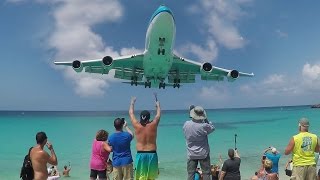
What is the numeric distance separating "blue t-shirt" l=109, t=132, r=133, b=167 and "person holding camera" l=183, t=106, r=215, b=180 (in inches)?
48.1

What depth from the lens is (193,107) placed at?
7.45m

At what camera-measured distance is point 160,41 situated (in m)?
26.9

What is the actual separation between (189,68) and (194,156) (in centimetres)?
2857

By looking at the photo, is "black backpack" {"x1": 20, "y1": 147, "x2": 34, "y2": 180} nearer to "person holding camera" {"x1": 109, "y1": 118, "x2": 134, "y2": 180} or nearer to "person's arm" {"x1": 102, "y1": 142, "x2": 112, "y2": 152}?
"person's arm" {"x1": 102, "y1": 142, "x2": 112, "y2": 152}

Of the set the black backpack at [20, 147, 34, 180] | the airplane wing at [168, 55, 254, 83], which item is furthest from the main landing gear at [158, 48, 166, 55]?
the black backpack at [20, 147, 34, 180]

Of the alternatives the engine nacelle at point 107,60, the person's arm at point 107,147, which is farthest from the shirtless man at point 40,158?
the engine nacelle at point 107,60

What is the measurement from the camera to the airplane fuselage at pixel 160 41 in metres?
26.0

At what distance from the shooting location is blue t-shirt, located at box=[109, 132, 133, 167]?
7.21 meters

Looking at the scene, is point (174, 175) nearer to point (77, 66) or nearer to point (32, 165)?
point (77, 66)

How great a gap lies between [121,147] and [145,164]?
2.48 ft

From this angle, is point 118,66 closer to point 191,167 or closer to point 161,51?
point 161,51

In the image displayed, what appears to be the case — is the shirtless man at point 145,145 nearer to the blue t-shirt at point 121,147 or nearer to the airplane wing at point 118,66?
the blue t-shirt at point 121,147

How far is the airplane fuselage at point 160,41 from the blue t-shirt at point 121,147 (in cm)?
1933

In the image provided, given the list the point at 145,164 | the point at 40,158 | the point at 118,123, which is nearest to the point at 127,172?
the point at 145,164
